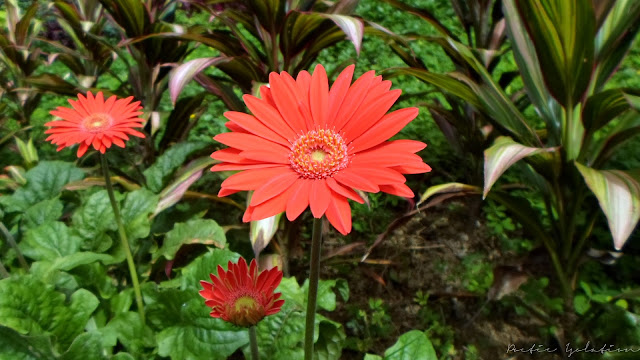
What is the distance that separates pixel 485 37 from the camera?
7.16 ft

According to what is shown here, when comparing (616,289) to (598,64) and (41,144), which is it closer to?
(598,64)

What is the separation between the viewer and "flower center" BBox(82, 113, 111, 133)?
1357mm

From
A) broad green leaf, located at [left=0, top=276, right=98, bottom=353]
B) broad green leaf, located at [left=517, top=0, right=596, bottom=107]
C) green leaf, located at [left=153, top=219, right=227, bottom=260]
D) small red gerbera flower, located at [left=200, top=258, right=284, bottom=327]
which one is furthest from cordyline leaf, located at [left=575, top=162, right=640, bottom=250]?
broad green leaf, located at [left=0, top=276, right=98, bottom=353]

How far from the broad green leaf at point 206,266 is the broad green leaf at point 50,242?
0.47 metres

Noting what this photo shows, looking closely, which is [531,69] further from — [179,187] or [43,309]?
[43,309]

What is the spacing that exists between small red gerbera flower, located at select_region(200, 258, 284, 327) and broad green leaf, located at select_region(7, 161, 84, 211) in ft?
4.60

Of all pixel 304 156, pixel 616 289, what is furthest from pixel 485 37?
pixel 304 156

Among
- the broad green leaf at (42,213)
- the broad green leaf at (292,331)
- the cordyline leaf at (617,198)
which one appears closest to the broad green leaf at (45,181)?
the broad green leaf at (42,213)

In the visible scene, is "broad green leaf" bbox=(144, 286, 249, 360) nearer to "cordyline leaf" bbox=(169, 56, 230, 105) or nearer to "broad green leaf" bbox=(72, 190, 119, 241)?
"broad green leaf" bbox=(72, 190, 119, 241)

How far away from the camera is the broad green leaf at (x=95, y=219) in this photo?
1.81 meters

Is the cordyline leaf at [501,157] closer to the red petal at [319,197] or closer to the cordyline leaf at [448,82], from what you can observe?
the cordyline leaf at [448,82]

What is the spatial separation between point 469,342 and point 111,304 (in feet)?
4.10

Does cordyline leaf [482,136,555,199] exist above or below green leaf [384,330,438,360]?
above

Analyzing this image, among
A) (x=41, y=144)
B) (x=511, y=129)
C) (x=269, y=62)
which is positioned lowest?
(x=511, y=129)
